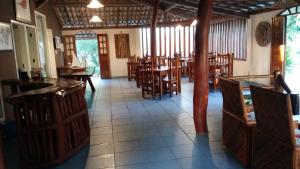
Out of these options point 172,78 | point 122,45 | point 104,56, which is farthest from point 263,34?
point 104,56

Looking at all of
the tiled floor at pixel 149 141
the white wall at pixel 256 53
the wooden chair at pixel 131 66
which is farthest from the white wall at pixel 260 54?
the wooden chair at pixel 131 66

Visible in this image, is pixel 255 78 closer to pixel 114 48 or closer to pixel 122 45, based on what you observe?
pixel 122 45

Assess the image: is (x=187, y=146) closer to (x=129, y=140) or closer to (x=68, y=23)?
(x=129, y=140)

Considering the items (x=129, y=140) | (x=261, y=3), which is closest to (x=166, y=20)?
(x=261, y=3)

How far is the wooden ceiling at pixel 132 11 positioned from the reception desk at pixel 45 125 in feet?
17.0

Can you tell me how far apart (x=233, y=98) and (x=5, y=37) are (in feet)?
12.1

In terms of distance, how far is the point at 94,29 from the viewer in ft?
33.9

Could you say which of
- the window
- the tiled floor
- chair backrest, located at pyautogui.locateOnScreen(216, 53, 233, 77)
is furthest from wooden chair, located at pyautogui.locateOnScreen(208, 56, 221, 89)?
the window

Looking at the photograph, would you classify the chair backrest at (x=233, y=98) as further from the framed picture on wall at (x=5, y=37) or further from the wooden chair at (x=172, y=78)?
the framed picture on wall at (x=5, y=37)

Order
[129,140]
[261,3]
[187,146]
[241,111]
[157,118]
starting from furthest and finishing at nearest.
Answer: [261,3]
[157,118]
[129,140]
[187,146]
[241,111]

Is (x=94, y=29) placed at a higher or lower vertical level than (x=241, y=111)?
higher

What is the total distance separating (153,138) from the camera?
3.52 m

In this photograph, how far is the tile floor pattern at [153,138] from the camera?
280 centimetres

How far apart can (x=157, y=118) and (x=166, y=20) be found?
267 inches
